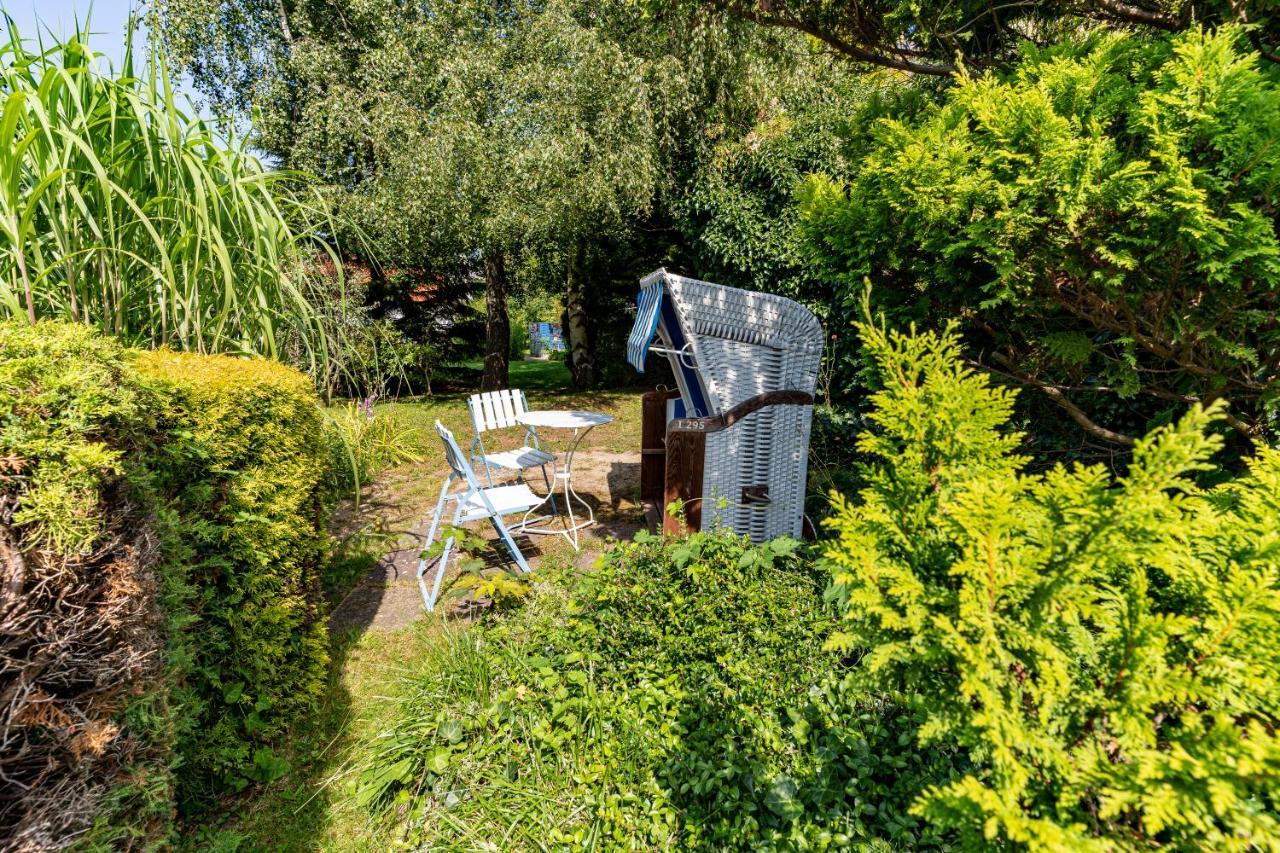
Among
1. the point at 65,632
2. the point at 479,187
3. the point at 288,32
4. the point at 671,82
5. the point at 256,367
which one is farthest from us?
the point at 288,32

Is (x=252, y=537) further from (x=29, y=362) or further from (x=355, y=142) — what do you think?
(x=355, y=142)

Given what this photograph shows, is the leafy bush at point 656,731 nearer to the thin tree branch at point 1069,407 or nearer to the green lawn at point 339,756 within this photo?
the green lawn at point 339,756

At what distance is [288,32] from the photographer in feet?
34.1

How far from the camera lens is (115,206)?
2066mm

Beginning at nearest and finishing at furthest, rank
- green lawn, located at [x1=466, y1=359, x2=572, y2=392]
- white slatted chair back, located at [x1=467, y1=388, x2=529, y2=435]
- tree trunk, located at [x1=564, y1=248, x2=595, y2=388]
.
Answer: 1. white slatted chair back, located at [x1=467, y1=388, x2=529, y2=435]
2. tree trunk, located at [x1=564, y1=248, x2=595, y2=388]
3. green lawn, located at [x1=466, y1=359, x2=572, y2=392]

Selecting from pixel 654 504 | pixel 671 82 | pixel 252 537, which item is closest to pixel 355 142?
pixel 671 82

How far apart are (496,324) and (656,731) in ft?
35.7

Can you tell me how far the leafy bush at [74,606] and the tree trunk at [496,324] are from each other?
10.1 metres

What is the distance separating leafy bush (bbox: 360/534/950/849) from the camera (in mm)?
1890

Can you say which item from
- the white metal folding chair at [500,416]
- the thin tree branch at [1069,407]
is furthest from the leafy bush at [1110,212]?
the white metal folding chair at [500,416]

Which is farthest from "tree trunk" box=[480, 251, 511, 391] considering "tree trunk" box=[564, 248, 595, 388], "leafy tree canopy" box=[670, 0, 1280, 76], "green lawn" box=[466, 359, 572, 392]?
"leafy tree canopy" box=[670, 0, 1280, 76]

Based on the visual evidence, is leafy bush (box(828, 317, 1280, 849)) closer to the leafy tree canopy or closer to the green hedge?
the green hedge

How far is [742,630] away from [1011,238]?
211 cm

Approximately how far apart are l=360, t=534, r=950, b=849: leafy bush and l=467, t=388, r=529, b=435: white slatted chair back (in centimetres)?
252
